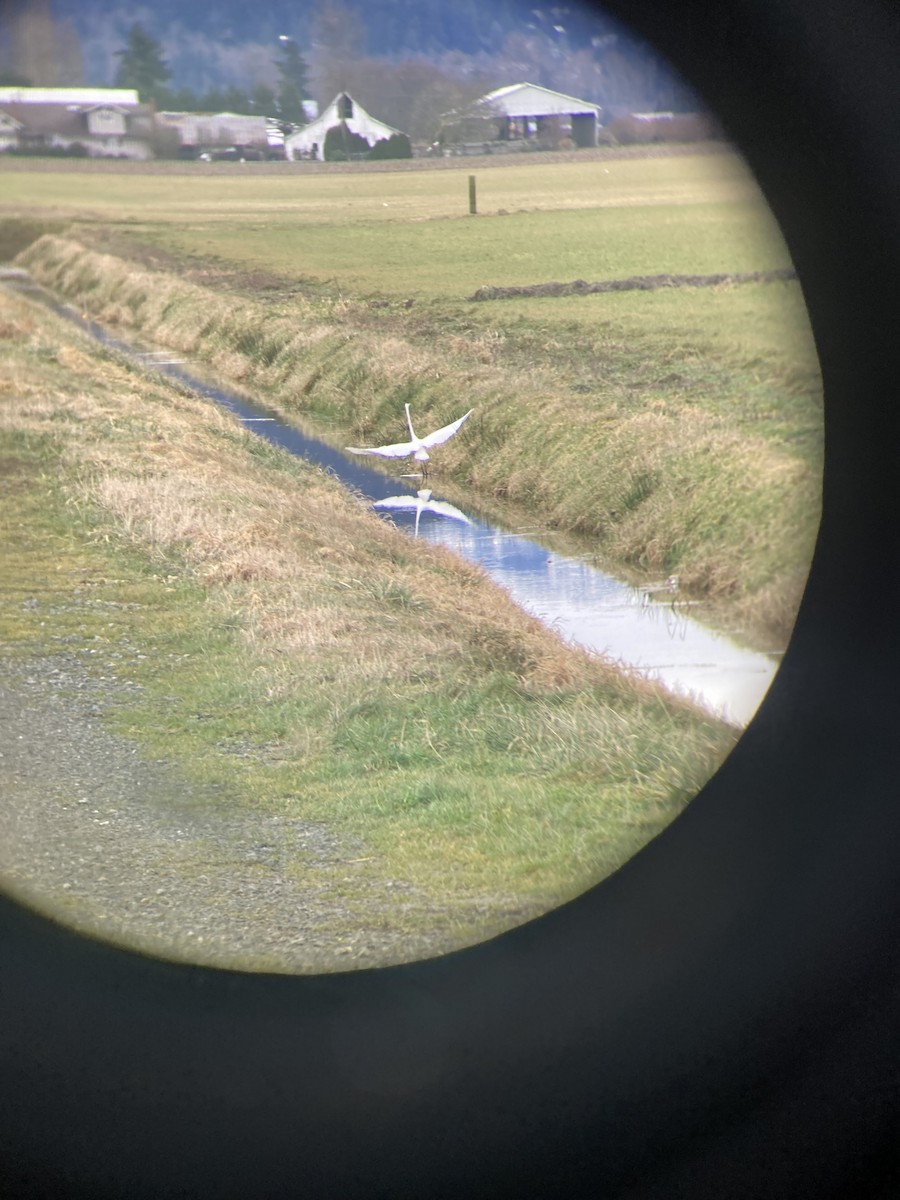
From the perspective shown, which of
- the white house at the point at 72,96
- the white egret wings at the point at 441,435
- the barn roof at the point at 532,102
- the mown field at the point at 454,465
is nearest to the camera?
the white house at the point at 72,96

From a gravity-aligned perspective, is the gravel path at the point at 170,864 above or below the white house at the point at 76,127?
below

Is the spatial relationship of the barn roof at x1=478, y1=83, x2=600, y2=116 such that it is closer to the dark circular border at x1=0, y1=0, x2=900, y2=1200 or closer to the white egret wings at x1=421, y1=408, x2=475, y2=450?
the dark circular border at x1=0, y1=0, x2=900, y2=1200

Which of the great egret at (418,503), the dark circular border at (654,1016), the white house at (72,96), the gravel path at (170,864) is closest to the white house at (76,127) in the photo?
the white house at (72,96)

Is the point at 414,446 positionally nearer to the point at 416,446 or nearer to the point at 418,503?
the point at 416,446

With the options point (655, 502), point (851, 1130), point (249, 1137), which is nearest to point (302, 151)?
point (655, 502)

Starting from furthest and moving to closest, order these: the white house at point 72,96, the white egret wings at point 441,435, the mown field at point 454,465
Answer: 1. the white egret wings at point 441,435
2. the mown field at point 454,465
3. the white house at point 72,96

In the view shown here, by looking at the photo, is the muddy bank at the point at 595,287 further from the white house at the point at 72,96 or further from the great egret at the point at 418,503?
the white house at the point at 72,96

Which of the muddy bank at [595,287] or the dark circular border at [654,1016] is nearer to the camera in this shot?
the dark circular border at [654,1016]

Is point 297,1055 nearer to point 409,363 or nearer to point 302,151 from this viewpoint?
point 409,363
